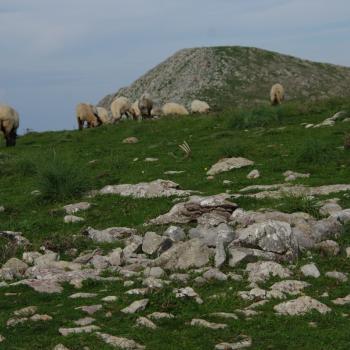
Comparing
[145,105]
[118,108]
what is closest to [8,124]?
[118,108]

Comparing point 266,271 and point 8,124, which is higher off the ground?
point 8,124

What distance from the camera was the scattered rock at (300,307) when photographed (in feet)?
26.7

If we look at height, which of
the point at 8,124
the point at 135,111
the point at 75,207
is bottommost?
the point at 75,207

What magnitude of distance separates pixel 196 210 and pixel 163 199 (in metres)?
2.30

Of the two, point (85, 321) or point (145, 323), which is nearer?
point (145, 323)

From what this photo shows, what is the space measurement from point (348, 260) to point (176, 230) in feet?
11.1

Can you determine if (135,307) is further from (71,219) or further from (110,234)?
(71,219)

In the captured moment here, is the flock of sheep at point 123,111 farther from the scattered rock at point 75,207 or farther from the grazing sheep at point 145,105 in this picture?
the scattered rock at point 75,207

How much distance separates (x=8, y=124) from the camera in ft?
109

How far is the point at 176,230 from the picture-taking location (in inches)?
478

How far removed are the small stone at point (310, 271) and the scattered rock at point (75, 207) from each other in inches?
287

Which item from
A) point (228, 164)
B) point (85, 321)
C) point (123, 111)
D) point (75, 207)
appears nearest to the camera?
point (85, 321)

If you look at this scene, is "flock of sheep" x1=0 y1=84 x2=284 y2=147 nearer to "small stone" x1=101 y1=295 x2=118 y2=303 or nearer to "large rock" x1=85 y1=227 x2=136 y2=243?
"large rock" x1=85 y1=227 x2=136 y2=243

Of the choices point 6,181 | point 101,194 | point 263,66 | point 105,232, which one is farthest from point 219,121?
point 263,66
